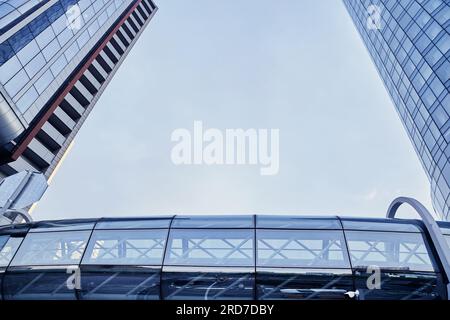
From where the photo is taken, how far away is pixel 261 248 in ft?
41.2

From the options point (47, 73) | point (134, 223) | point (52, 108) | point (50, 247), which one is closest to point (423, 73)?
point (134, 223)

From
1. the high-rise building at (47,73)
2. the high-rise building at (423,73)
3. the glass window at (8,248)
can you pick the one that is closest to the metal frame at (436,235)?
the high-rise building at (423,73)

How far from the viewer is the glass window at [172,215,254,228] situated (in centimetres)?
1348

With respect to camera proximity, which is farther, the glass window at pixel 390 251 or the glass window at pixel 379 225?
the glass window at pixel 379 225

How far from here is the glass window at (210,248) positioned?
12.4 metres

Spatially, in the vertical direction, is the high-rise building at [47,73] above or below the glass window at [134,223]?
above

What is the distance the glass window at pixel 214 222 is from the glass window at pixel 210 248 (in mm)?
244

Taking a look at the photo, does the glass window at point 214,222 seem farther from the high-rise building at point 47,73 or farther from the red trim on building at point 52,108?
the red trim on building at point 52,108

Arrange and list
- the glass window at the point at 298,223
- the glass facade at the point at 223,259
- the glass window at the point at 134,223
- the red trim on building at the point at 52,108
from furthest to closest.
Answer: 1. the red trim on building at the point at 52,108
2. the glass window at the point at 134,223
3. the glass window at the point at 298,223
4. the glass facade at the point at 223,259

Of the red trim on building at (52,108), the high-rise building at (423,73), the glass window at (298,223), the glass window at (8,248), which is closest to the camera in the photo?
the glass window at (298,223)

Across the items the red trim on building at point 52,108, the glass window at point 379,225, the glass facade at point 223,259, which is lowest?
the glass facade at point 223,259

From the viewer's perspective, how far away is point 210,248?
13.1m

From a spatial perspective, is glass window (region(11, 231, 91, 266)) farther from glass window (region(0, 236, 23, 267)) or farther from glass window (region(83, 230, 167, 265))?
glass window (region(83, 230, 167, 265))
